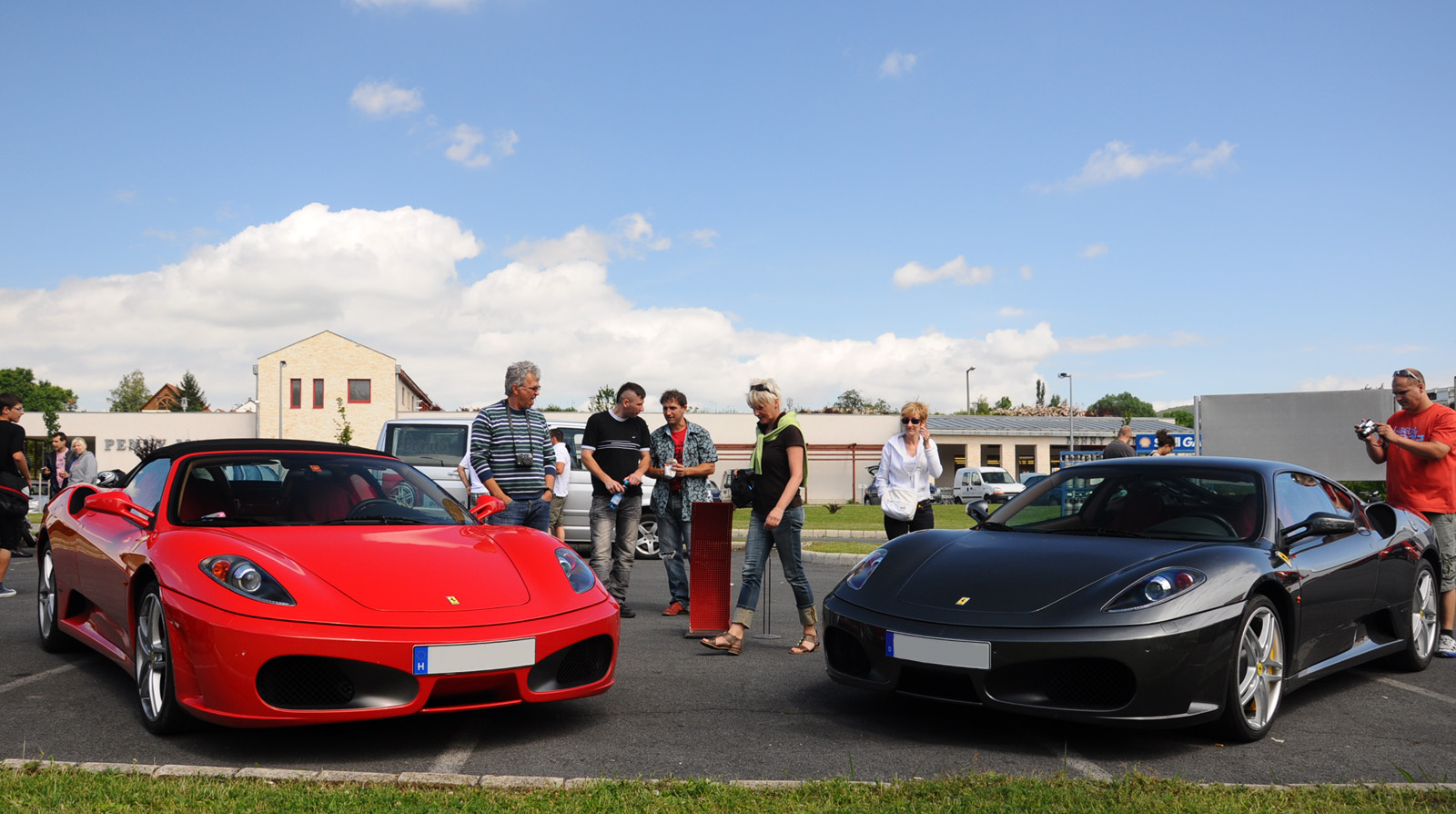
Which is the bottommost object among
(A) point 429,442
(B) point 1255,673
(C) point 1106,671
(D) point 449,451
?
(B) point 1255,673

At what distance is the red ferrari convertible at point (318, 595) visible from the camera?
13.3ft

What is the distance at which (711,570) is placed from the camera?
739 centimetres

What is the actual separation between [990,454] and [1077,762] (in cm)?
5099

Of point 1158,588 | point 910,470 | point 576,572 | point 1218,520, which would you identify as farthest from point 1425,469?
point 576,572

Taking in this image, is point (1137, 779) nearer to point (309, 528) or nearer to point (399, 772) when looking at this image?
point (399, 772)

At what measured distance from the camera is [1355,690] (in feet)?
19.0

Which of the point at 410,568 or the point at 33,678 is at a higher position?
the point at 410,568

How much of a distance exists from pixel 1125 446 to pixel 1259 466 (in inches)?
349

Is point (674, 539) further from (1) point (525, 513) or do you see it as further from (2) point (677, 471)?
(1) point (525, 513)

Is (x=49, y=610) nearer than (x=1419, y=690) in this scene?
No

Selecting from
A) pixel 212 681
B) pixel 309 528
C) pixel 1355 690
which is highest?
pixel 309 528

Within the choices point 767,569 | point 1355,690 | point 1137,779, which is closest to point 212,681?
point 1137,779

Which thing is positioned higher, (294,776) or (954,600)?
(954,600)

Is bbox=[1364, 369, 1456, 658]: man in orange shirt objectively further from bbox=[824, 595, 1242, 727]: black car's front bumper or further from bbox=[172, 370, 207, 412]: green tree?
bbox=[172, 370, 207, 412]: green tree
